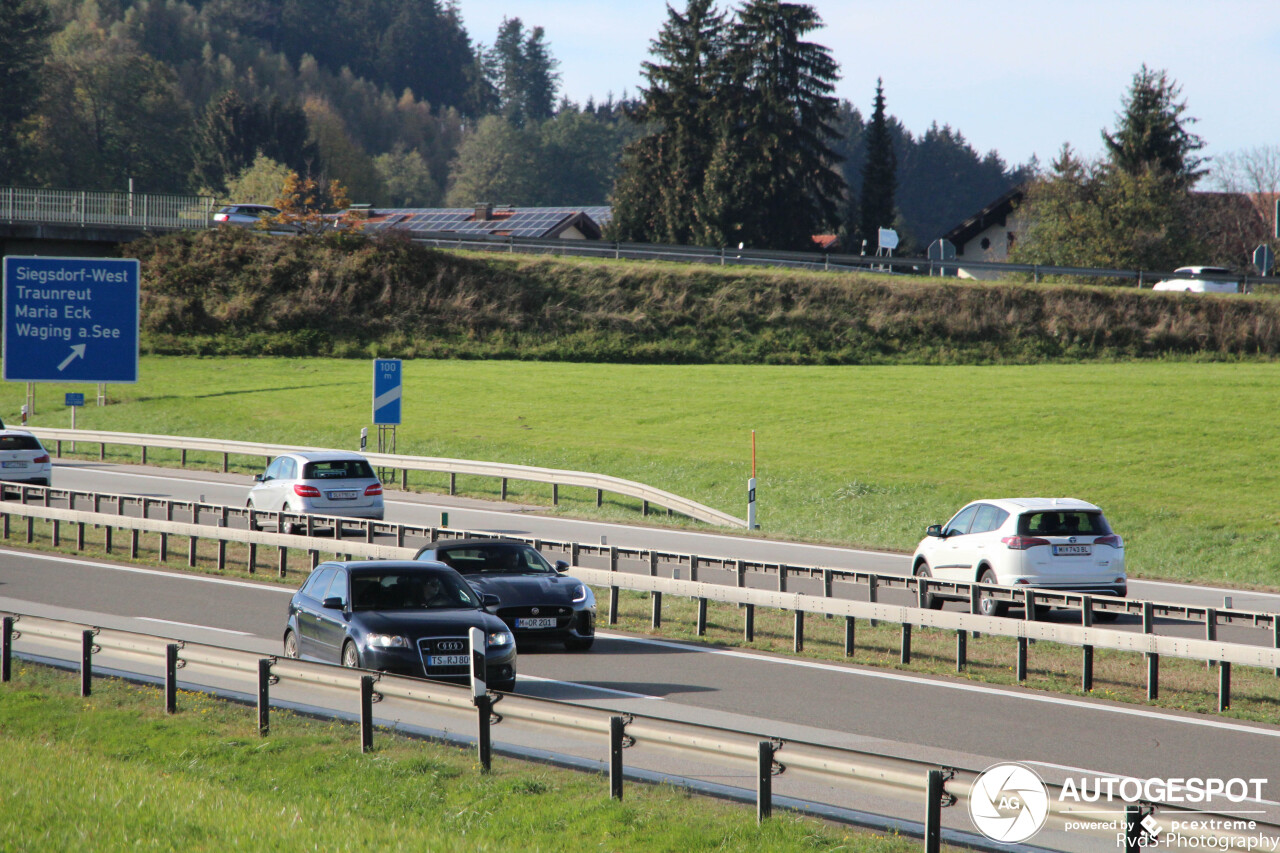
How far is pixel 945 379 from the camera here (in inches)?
1709

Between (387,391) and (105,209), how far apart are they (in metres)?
33.3

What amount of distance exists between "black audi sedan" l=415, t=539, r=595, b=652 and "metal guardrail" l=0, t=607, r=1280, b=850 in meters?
3.74

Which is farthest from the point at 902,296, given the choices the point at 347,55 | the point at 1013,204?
the point at 347,55

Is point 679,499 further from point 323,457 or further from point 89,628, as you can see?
point 89,628

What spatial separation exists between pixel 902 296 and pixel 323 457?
114 ft

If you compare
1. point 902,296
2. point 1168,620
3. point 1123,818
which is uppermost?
point 902,296

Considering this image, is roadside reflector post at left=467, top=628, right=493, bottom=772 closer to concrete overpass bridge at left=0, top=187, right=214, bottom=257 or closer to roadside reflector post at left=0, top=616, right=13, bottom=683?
roadside reflector post at left=0, top=616, right=13, bottom=683

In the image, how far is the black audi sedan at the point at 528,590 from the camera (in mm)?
14047

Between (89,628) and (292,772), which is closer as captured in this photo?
(292,772)

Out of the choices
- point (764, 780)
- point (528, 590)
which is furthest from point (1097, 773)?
point (528, 590)

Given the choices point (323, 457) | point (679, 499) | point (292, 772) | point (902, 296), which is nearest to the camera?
point (292, 772)

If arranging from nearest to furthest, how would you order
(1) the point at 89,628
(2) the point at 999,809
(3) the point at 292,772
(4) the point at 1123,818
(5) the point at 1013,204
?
1. (4) the point at 1123,818
2. (2) the point at 999,809
3. (3) the point at 292,772
4. (1) the point at 89,628
5. (5) the point at 1013,204

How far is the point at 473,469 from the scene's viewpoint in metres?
31.2

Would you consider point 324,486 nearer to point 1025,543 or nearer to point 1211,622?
point 1025,543
